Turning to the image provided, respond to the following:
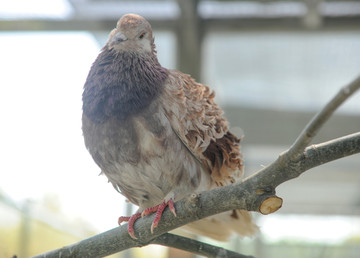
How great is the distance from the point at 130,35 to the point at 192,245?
0.82 m

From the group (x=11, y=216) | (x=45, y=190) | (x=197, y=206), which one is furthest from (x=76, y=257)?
(x=45, y=190)

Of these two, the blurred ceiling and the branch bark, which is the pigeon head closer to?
the branch bark

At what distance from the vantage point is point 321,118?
3.07ft

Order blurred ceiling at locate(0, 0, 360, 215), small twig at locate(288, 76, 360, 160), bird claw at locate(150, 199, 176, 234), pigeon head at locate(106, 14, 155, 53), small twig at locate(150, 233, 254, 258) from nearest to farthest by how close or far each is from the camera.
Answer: small twig at locate(288, 76, 360, 160)
bird claw at locate(150, 199, 176, 234)
small twig at locate(150, 233, 254, 258)
pigeon head at locate(106, 14, 155, 53)
blurred ceiling at locate(0, 0, 360, 215)

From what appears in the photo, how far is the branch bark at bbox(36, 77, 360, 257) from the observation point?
3.34 feet

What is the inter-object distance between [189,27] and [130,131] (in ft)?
6.13

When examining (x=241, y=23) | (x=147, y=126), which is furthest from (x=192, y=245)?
(x=241, y=23)

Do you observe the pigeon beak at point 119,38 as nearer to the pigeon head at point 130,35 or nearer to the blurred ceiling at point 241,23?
the pigeon head at point 130,35

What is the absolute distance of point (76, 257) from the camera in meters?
1.51

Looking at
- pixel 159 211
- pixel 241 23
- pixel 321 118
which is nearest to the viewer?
pixel 321 118

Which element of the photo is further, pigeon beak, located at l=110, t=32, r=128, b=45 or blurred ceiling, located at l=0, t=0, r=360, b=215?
blurred ceiling, located at l=0, t=0, r=360, b=215

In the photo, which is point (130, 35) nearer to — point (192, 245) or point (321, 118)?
point (192, 245)

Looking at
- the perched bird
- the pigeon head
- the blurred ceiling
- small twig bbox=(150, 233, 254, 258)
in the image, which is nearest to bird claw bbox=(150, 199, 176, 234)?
the perched bird

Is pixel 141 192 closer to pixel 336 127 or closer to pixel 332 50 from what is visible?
pixel 336 127
